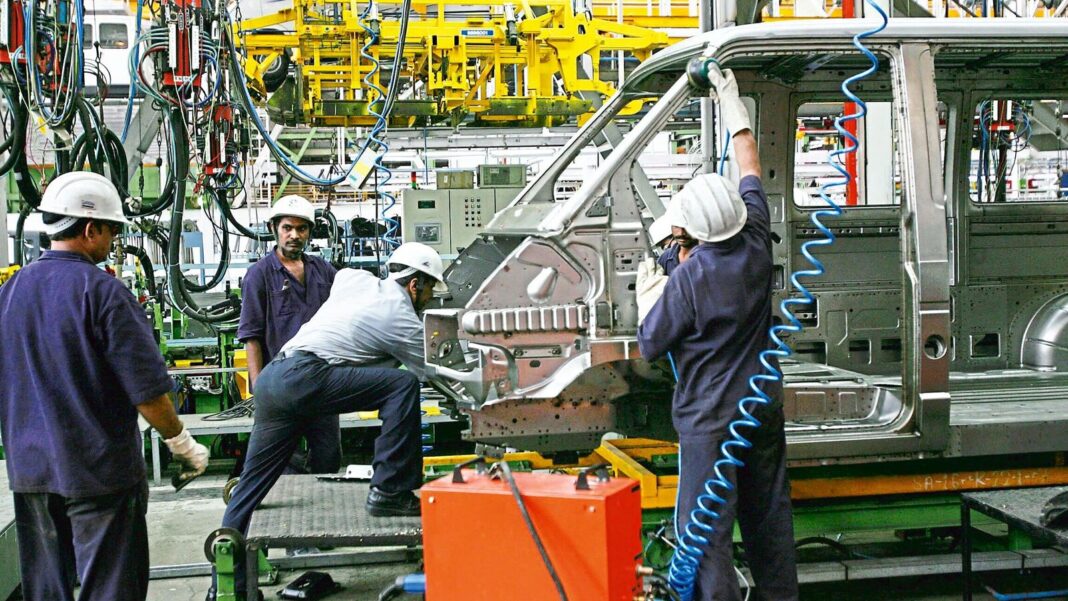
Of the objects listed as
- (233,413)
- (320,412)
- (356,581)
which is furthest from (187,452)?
(233,413)

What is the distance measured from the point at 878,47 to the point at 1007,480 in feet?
7.01

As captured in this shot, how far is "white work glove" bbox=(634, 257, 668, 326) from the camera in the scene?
4.29m

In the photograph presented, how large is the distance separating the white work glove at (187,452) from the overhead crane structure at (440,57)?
6396 mm

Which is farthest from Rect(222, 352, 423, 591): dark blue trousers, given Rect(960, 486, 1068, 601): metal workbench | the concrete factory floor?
Rect(960, 486, 1068, 601): metal workbench

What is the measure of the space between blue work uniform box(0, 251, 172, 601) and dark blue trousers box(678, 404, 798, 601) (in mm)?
2029

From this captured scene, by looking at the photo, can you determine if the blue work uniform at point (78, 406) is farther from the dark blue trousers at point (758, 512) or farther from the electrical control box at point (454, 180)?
A: the electrical control box at point (454, 180)

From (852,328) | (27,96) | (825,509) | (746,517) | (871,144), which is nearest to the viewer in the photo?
(746,517)

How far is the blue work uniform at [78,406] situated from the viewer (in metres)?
3.63

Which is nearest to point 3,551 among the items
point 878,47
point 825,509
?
point 825,509

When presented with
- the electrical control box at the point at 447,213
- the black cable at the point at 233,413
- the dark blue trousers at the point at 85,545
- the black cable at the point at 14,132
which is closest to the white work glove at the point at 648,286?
the dark blue trousers at the point at 85,545

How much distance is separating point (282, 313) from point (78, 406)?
2.30 metres

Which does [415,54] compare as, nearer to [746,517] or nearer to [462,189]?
[462,189]

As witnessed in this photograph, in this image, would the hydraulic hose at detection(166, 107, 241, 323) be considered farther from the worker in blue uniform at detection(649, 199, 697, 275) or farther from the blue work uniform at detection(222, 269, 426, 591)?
the worker in blue uniform at detection(649, 199, 697, 275)

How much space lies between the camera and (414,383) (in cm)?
478
